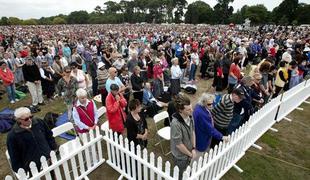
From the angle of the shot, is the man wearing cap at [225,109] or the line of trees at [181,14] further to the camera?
the line of trees at [181,14]

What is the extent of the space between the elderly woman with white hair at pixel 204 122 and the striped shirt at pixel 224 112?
47cm

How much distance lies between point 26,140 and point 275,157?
5.41 metres

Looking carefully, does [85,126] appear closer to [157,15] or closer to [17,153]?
[17,153]

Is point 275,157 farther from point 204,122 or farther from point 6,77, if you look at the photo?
point 6,77

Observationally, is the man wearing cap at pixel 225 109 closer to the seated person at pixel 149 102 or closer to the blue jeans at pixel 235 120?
the blue jeans at pixel 235 120

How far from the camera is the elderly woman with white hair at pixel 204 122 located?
349cm

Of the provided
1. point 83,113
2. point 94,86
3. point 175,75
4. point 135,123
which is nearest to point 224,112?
point 135,123

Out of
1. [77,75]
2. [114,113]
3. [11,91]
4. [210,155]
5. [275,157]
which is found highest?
[77,75]

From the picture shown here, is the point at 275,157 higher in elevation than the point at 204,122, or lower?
lower

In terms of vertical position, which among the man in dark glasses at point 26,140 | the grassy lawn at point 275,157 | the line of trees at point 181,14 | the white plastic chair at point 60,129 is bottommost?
the grassy lawn at point 275,157

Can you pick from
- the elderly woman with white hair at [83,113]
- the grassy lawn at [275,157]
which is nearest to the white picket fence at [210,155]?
the grassy lawn at [275,157]

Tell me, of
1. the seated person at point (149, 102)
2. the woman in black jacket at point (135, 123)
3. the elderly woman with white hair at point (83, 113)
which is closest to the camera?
the woman in black jacket at point (135, 123)

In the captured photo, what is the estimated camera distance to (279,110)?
21.2 ft

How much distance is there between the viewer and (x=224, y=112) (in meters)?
4.08
